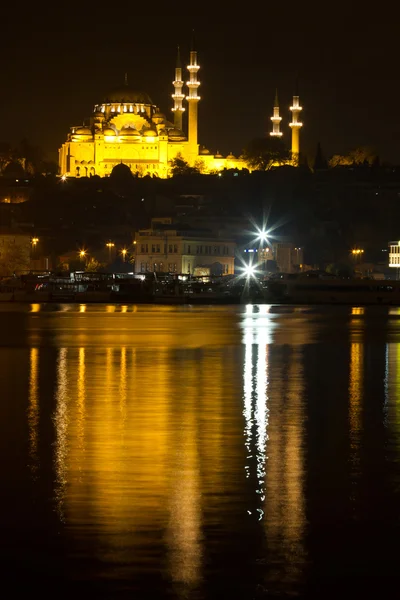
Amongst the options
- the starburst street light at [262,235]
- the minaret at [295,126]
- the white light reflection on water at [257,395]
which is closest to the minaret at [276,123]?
the minaret at [295,126]

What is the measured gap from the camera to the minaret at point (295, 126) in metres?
154

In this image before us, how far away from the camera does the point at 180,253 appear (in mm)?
102875

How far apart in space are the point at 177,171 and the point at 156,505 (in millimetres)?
138787

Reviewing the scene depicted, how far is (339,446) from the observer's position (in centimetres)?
1421

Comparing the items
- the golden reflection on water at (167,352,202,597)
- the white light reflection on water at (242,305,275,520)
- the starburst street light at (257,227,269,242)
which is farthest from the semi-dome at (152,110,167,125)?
the golden reflection on water at (167,352,202,597)

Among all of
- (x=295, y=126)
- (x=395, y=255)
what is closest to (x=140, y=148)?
(x=295, y=126)

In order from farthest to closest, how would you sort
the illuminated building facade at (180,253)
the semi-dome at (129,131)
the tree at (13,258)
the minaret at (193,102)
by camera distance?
the semi-dome at (129,131), the minaret at (193,102), the illuminated building facade at (180,253), the tree at (13,258)

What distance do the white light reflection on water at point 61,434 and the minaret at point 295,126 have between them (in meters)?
133

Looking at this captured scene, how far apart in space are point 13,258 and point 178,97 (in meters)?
57.8

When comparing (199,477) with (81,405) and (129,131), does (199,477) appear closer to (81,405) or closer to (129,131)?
(81,405)

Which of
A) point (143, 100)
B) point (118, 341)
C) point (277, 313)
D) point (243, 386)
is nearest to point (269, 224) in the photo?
point (143, 100)

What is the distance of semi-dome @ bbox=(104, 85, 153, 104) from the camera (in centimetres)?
16288

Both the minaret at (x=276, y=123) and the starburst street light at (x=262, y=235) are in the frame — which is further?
the minaret at (x=276, y=123)

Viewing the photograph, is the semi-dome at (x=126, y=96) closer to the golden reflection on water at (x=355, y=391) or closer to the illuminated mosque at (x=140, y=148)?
the illuminated mosque at (x=140, y=148)
